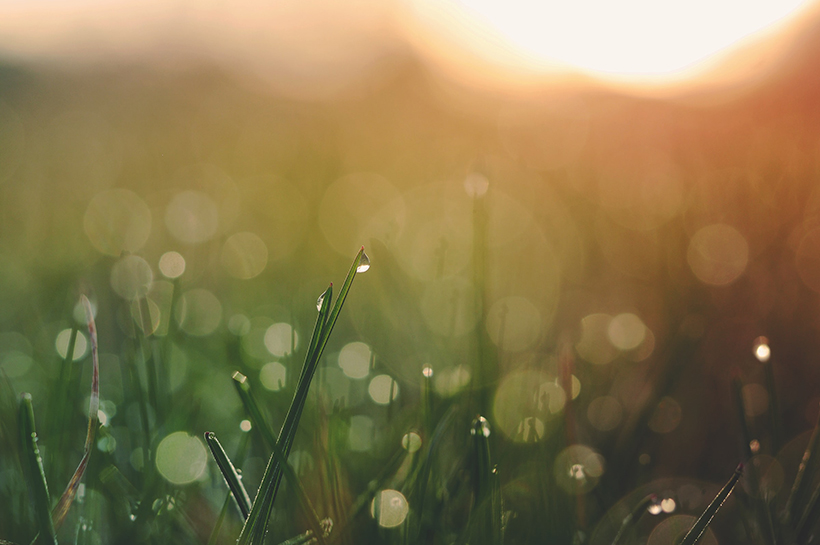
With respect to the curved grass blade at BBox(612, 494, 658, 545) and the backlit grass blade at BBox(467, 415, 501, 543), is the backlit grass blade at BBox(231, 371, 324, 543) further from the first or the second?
the curved grass blade at BBox(612, 494, 658, 545)

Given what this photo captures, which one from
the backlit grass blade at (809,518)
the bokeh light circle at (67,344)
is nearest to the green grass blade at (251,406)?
the backlit grass blade at (809,518)

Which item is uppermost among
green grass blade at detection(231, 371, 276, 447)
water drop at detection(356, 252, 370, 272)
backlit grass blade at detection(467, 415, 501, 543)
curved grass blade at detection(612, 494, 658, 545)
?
water drop at detection(356, 252, 370, 272)

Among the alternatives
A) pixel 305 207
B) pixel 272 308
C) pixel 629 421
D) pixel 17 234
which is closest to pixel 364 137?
pixel 305 207

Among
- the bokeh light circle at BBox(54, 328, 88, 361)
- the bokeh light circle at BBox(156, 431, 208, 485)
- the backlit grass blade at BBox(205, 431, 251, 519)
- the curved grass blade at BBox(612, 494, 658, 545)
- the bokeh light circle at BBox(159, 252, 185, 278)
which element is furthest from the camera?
the bokeh light circle at BBox(54, 328, 88, 361)

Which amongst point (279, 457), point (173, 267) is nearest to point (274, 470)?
point (279, 457)

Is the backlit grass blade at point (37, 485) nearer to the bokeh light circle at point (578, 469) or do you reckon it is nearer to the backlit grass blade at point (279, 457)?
the backlit grass blade at point (279, 457)

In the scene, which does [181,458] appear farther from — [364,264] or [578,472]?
[578,472]

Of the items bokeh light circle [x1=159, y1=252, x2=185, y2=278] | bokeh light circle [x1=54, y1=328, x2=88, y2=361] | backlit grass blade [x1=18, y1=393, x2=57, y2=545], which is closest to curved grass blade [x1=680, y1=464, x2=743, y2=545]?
backlit grass blade [x1=18, y1=393, x2=57, y2=545]
